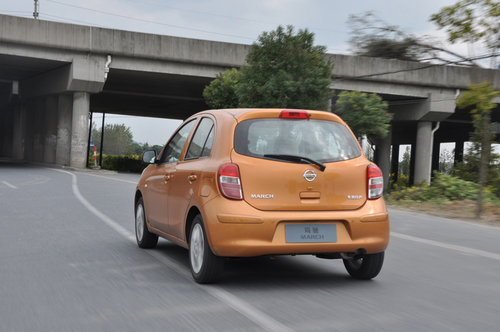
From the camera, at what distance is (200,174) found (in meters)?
5.52

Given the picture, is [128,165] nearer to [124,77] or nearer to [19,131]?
[19,131]

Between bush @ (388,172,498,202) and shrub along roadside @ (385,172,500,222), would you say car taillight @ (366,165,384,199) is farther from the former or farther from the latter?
bush @ (388,172,498,202)

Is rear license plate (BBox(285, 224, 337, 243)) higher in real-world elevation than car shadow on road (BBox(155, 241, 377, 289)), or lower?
higher

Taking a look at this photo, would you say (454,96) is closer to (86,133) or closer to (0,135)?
(86,133)

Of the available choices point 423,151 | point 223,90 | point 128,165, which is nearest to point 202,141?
point 223,90

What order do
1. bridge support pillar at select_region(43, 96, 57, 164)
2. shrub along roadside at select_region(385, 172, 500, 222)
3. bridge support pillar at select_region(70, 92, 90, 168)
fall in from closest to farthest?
1. shrub along roadside at select_region(385, 172, 500, 222)
2. bridge support pillar at select_region(70, 92, 90, 168)
3. bridge support pillar at select_region(43, 96, 57, 164)

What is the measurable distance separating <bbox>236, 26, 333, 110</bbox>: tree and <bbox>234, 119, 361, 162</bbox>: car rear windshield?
19452 mm

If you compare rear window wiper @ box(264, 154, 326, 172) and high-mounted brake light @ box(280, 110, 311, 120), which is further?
high-mounted brake light @ box(280, 110, 311, 120)

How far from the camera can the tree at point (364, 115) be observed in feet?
80.0

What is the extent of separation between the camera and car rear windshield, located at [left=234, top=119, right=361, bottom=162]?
5375 mm

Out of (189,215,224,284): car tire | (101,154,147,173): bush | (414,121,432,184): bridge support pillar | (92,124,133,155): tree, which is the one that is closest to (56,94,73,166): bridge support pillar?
(101,154,147,173): bush

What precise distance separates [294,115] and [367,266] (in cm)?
147

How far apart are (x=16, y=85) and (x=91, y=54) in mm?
12808

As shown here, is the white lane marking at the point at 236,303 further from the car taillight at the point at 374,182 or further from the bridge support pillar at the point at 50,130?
the bridge support pillar at the point at 50,130
